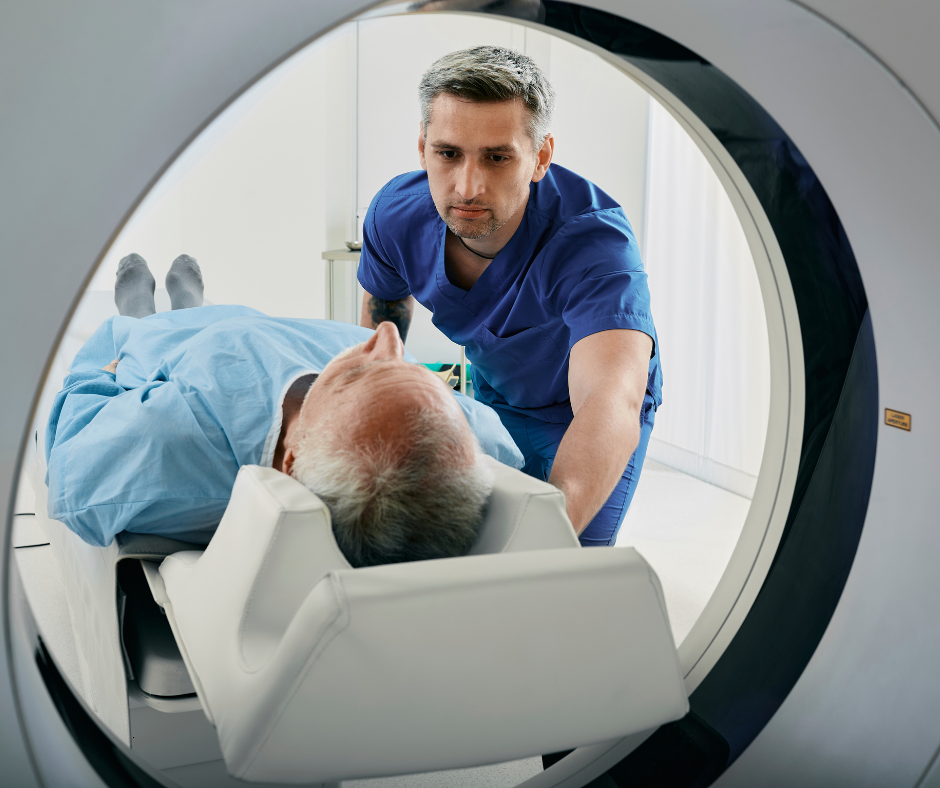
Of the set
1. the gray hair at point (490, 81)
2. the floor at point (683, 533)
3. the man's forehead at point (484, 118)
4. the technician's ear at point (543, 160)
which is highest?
the gray hair at point (490, 81)

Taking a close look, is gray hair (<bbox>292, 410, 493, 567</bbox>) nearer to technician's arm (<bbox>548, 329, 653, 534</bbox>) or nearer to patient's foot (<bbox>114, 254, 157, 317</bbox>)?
technician's arm (<bbox>548, 329, 653, 534</bbox>)

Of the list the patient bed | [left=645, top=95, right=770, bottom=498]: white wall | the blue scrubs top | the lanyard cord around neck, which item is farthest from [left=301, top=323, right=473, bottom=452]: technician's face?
[left=645, top=95, right=770, bottom=498]: white wall

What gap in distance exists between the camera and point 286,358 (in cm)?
125

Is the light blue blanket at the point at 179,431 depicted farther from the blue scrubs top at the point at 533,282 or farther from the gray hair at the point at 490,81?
the gray hair at the point at 490,81

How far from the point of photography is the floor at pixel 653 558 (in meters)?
1.33

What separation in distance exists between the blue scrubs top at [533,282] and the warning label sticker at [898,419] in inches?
18.0

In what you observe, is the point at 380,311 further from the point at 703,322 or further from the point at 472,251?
the point at 703,322

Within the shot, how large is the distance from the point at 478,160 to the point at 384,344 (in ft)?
1.61

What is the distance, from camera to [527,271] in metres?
1.35

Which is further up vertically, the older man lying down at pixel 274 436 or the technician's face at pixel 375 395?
the technician's face at pixel 375 395

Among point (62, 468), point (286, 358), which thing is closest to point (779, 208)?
point (286, 358)

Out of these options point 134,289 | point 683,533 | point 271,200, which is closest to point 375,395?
point 134,289

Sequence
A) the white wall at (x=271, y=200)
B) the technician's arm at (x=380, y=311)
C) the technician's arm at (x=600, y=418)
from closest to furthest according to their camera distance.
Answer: the technician's arm at (x=600, y=418) < the technician's arm at (x=380, y=311) < the white wall at (x=271, y=200)

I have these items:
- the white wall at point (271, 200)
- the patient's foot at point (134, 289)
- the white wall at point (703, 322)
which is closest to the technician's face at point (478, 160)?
the patient's foot at point (134, 289)
